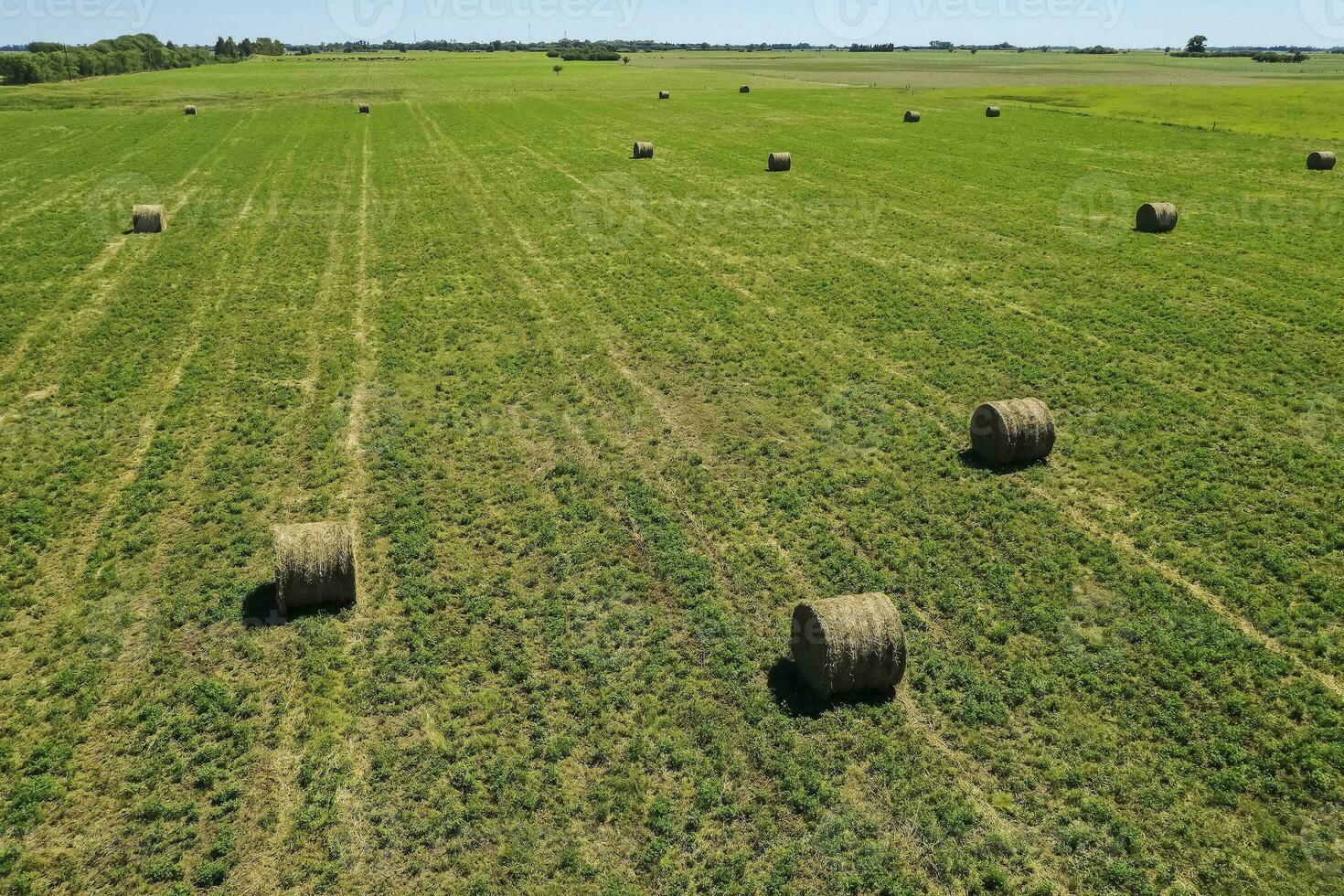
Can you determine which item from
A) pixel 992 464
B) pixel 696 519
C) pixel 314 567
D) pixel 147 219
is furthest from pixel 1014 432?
pixel 147 219

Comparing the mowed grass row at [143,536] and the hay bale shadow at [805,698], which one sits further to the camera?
the hay bale shadow at [805,698]

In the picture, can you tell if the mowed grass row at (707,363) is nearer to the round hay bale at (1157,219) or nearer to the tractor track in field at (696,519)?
the tractor track in field at (696,519)

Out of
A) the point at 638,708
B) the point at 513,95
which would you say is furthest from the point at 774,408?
the point at 513,95

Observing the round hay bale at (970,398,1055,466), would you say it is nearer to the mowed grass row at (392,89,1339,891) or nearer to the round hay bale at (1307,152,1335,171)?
the mowed grass row at (392,89,1339,891)

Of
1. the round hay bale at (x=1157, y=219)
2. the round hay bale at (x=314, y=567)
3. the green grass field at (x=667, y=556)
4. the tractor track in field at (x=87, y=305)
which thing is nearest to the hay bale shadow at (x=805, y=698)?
the green grass field at (x=667, y=556)

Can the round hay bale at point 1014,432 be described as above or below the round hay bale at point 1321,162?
below

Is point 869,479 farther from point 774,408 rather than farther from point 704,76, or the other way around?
point 704,76
